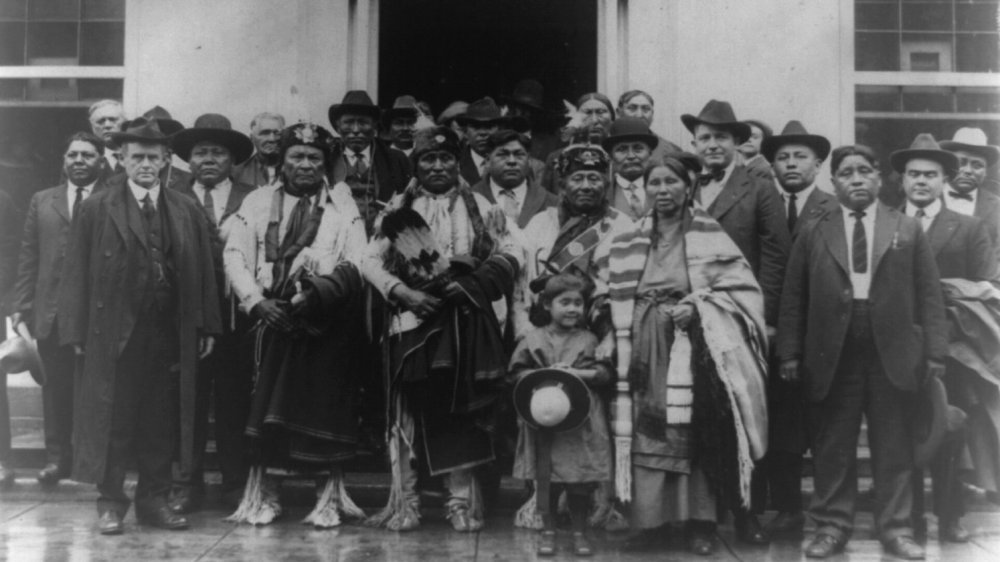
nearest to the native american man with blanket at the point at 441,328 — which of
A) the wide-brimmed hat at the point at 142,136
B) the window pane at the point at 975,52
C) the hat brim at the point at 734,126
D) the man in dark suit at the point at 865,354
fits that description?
the wide-brimmed hat at the point at 142,136

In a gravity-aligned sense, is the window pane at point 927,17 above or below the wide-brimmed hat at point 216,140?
above

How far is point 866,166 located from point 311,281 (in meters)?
2.80

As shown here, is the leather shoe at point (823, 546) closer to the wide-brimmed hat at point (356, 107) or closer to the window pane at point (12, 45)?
the wide-brimmed hat at point (356, 107)

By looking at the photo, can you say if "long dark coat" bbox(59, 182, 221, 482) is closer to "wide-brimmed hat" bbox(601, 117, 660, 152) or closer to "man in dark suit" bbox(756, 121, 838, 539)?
"wide-brimmed hat" bbox(601, 117, 660, 152)

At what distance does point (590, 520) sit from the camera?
18.2ft

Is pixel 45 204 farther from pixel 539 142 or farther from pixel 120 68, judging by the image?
pixel 539 142

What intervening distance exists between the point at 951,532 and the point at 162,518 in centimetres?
394

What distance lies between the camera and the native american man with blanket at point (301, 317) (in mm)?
5453

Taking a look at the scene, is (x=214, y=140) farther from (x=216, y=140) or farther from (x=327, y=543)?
(x=327, y=543)

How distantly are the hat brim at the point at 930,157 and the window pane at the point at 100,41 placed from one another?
17.2 ft

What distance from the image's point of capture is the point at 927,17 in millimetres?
7469

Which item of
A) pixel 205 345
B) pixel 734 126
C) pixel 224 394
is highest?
pixel 734 126

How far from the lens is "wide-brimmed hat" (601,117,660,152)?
20.1 feet

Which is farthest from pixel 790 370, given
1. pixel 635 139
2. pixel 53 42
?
pixel 53 42
